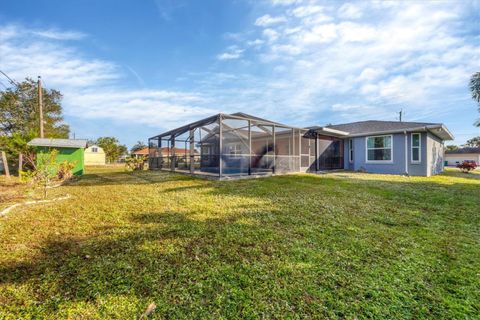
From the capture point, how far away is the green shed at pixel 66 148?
475 inches

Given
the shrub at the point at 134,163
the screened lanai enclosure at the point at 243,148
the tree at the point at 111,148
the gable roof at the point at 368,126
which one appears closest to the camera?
the screened lanai enclosure at the point at 243,148

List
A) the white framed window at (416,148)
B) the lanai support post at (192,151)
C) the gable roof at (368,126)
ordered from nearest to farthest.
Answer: the lanai support post at (192,151), the white framed window at (416,148), the gable roof at (368,126)

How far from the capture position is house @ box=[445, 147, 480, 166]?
3628cm

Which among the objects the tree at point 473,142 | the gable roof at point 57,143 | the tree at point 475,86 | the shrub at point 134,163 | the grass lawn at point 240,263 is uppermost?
the tree at point 475,86

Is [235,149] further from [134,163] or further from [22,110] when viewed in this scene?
[22,110]

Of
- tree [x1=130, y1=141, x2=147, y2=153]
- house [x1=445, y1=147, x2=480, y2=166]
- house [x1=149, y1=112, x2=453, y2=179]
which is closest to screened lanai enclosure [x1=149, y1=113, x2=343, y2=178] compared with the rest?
house [x1=149, y1=112, x2=453, y2=179]

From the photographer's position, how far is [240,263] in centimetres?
244

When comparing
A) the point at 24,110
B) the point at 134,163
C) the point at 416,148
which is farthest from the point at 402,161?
the point at 24,110

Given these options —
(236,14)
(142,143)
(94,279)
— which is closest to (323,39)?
→ (236,14)

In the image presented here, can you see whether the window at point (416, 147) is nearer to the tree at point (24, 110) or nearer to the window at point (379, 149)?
the window at point (379, 149)

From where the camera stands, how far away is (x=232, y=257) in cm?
258

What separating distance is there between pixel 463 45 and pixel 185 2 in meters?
11.8

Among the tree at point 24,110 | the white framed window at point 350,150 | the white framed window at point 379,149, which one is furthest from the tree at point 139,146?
the white framed window at point 379,149

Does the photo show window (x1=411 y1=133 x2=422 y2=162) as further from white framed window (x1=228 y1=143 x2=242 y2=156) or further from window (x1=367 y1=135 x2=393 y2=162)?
white framed window (x1=228 y1=143 x2=242 y2=156)
